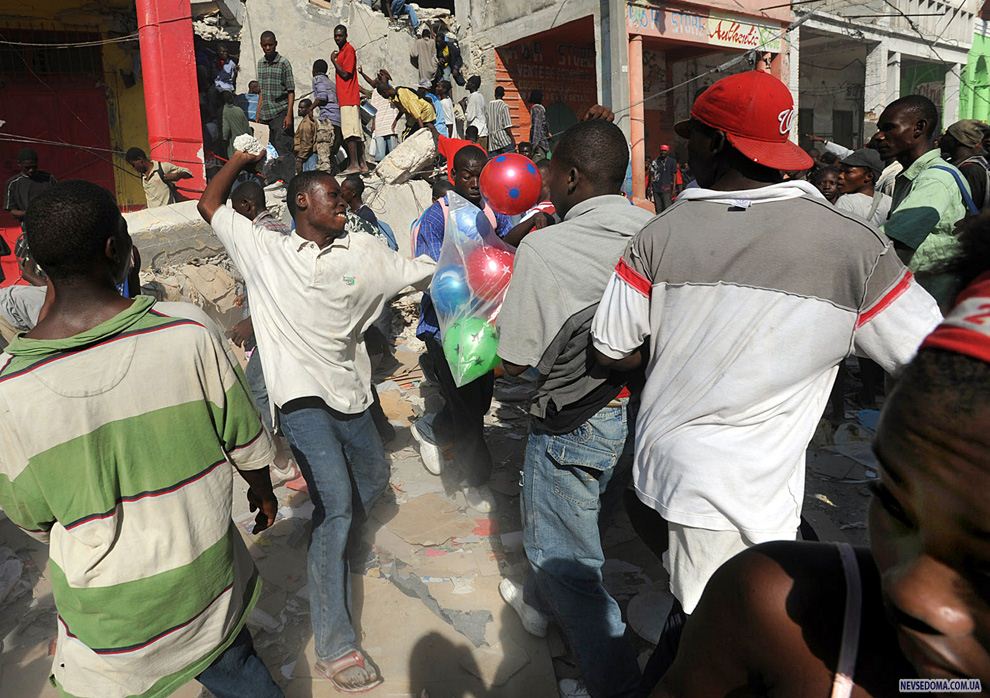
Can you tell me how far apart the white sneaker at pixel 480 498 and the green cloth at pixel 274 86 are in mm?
7465

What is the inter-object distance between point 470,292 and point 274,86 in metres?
7.77

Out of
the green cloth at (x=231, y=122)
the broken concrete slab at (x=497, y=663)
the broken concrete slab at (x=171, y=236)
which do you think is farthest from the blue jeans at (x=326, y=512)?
the green cloth at (x=231, y=122)

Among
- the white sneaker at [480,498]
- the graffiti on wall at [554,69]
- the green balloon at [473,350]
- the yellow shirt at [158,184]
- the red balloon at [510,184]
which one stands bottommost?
the white sneaker at [480,498]

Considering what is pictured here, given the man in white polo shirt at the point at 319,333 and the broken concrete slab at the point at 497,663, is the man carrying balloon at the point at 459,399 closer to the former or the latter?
the man in white polo shirt at the point at 319,333

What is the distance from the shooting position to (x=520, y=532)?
11.8 feet

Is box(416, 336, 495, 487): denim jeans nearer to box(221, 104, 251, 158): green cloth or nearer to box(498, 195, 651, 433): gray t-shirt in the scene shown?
box(498, 195, 651, 433): gray t-shirt

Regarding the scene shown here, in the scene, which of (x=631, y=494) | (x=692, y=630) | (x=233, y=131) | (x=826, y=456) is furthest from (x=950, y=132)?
(x=233, y=131)

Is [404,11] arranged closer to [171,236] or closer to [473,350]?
[171,236]

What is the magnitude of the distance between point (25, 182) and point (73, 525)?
6.99 metres

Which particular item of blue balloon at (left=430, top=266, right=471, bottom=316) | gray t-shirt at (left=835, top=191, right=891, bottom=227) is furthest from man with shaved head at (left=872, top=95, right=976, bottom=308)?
blue balloon at (left=430, top=266, right=471, bottom=316)

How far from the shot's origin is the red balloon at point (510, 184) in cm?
332

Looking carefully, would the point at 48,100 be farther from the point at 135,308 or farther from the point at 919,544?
the point at 919,544

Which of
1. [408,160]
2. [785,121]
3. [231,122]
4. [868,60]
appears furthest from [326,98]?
[868,60]

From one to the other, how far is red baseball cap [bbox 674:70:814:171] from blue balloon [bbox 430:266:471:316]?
1.49m
